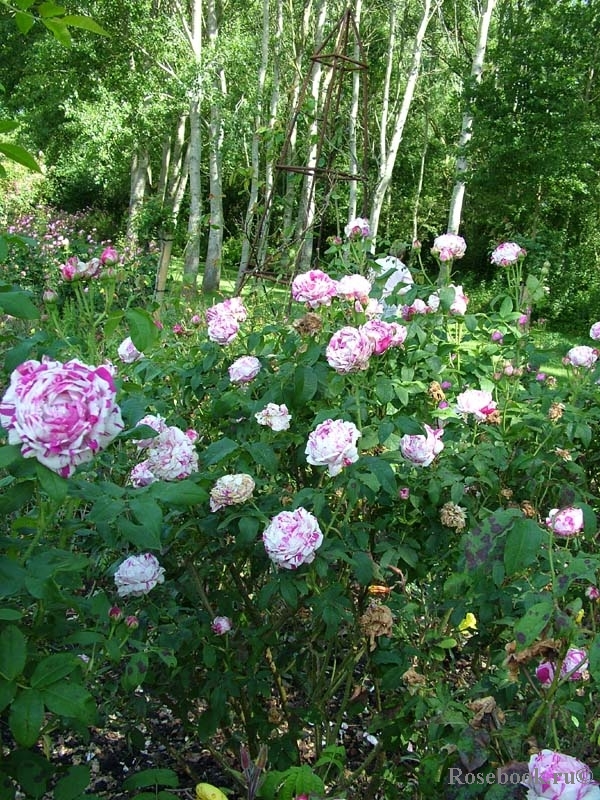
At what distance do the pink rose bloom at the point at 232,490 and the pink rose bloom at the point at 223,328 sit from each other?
605mm

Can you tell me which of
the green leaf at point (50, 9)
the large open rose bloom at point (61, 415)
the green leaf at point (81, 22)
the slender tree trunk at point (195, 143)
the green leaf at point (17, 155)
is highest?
the green leaf at point (50, 9)

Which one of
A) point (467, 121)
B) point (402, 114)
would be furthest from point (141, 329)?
point (467, 121)

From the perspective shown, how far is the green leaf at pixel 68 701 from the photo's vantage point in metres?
0.91

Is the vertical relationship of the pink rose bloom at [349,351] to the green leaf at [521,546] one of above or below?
above

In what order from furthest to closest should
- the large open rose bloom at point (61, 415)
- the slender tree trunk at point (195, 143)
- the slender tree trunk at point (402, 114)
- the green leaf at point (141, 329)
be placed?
the slender tree trunk at point (402, 114), the slender tree trunk at point (195, 143), the green leaf at point (141, 329), the large open rose bloom at point (61, 415)

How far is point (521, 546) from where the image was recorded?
1.03 meters

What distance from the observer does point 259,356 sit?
6.05 feet

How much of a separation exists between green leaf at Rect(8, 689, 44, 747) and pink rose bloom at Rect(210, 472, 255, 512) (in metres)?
0.47

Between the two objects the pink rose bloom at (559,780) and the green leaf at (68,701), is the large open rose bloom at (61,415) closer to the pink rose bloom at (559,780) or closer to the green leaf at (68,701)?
the green leaf at (68,701)

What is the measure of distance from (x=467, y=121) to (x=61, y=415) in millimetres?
15477

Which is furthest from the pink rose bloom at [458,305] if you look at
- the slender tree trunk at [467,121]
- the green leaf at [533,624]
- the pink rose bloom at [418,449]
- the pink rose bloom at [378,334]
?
the slender tree trunk at [467,121]

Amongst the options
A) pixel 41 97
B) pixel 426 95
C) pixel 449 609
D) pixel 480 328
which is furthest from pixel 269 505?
pixel 426 95

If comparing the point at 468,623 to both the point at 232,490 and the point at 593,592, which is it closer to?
the point at 593,592

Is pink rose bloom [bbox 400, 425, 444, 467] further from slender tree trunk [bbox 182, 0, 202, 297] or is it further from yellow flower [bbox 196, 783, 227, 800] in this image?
slender tree trunk [bbox 182, 0, 202, 297]
